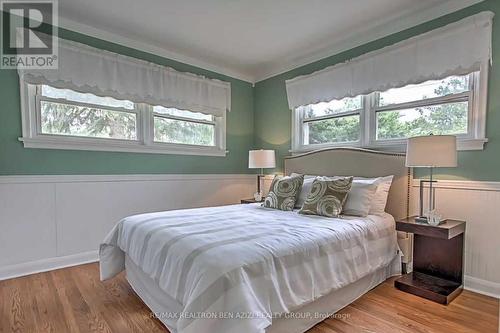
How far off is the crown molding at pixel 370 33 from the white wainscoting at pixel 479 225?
1.61 metres

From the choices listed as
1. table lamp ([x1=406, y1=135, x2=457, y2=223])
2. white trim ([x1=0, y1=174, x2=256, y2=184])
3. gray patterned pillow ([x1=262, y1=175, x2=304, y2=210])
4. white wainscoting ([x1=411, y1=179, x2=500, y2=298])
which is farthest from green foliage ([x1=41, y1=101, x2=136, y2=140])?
white wainscoting ([x1=411, y1=179, x2=500, y2=298])

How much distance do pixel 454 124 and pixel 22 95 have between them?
420cm

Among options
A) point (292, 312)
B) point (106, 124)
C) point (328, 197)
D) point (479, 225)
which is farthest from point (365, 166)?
point (106, 124)

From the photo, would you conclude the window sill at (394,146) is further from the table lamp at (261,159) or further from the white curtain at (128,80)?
the white curtain at (128,80)

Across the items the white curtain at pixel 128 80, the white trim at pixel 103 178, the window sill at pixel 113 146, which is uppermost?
the white curtain at pixel 128 80

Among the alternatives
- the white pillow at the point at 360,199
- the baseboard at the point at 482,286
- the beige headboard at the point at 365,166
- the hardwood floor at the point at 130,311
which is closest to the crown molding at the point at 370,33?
the beige headboard at the point at 365,166

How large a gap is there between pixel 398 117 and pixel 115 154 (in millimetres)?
3261

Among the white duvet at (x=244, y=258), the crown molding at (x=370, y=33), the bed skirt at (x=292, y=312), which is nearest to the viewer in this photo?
the white duvet at (x=244, y=258)

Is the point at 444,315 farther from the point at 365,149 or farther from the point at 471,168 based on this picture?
the point at 365,149

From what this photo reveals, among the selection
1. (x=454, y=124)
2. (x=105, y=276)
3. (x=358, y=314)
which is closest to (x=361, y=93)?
(x=454, y=124)

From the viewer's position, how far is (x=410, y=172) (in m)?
2.73

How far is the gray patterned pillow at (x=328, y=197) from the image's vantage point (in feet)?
8.25

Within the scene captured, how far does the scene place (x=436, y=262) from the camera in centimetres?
251

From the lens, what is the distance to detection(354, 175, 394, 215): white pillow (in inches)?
105
